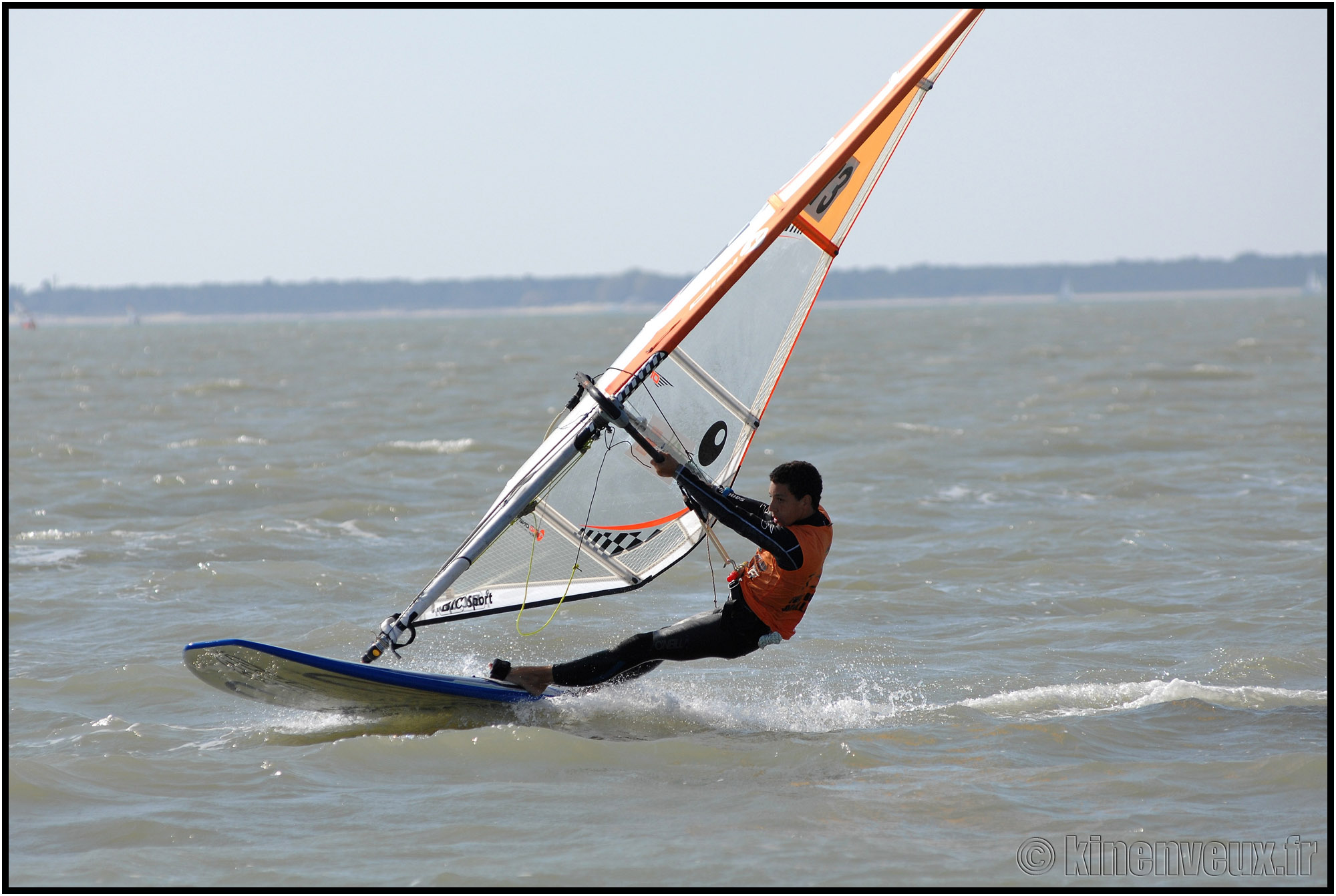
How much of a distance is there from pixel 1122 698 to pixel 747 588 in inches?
86.4

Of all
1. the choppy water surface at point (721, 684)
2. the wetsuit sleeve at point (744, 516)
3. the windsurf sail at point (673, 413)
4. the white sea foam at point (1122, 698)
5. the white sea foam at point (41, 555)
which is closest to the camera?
the choppy water surface at point (721, 684)

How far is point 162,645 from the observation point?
23.8 ft

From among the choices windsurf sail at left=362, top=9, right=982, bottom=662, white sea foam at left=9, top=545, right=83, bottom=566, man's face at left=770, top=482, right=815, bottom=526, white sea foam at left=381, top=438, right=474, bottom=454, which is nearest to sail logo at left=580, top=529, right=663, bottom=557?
windsurf sail at left=362, top=9, right=982, bottom=662

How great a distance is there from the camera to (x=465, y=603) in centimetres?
544

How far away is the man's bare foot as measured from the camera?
5.67m

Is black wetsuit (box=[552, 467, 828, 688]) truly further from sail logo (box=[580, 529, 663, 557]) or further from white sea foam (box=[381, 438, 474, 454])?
white sea foam (box=[381, 438, 474, 454])

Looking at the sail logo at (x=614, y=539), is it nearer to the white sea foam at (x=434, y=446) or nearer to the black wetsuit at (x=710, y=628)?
the black wetsuit at (x=710, y=628)

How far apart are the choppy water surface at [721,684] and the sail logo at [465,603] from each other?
0.57 meters

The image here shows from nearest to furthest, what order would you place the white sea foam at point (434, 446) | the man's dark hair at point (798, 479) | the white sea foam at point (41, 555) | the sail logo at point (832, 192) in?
the man's dark hair at point (798, 479)
the sail logo at point (832, 192)
the white sea foam at point (41, 555)
the white sea foam at point (434, 446)

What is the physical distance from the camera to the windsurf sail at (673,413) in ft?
17.2

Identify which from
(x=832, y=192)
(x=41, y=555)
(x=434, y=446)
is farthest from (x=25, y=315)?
(x=832, y=192)

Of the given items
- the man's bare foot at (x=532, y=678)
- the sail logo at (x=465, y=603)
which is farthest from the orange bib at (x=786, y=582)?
the sail logo at (x=465, y=603)

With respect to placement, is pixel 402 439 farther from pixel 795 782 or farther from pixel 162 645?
pixel 795 782

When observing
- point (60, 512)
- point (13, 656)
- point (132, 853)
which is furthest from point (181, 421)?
point (132, 853)
